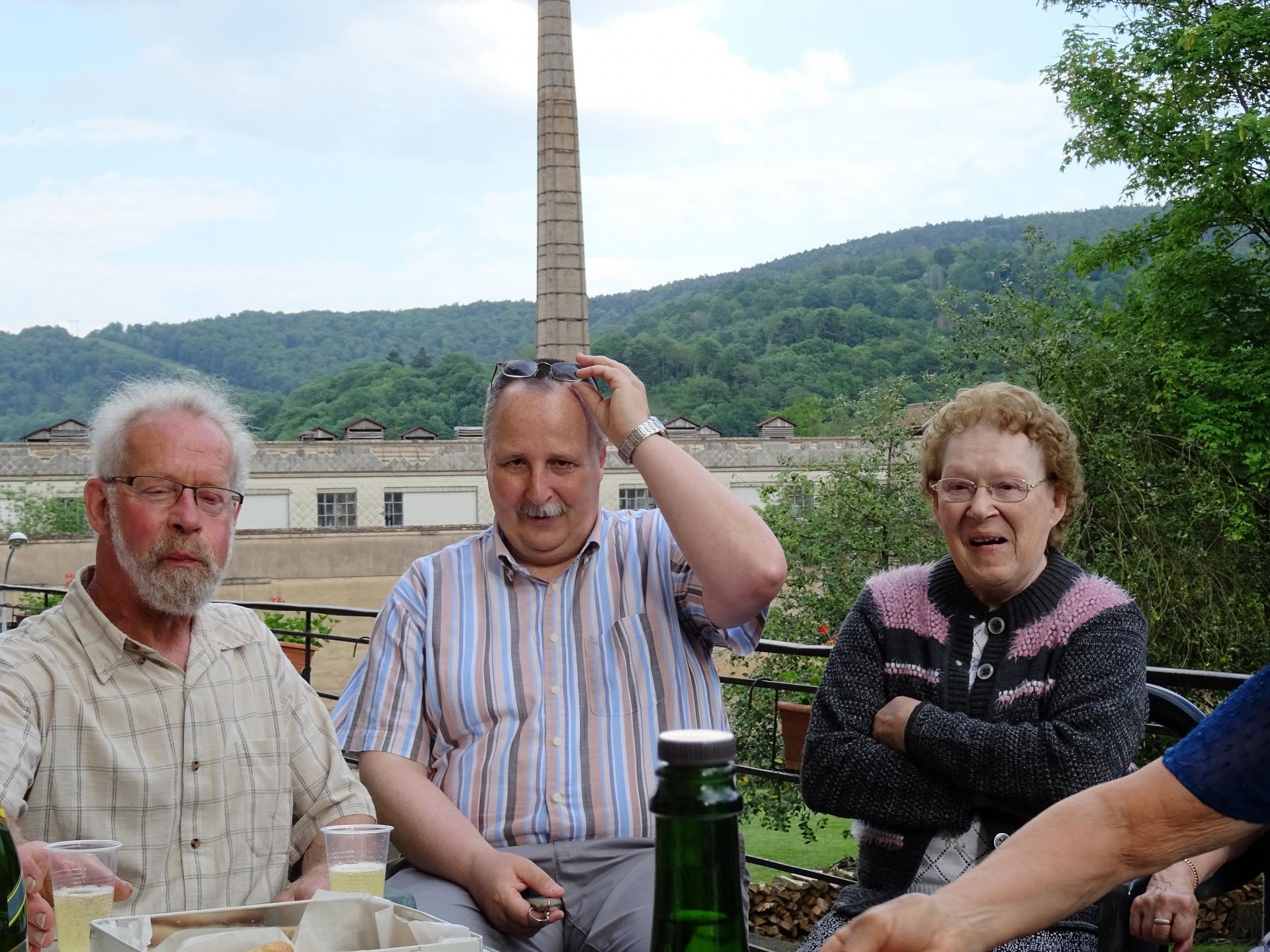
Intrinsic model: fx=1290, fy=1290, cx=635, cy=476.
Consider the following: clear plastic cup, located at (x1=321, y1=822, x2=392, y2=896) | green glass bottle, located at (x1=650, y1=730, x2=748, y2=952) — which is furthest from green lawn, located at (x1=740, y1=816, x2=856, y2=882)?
green glass bottle, located at (x1=650, y1=730, x2=748, y2=952)

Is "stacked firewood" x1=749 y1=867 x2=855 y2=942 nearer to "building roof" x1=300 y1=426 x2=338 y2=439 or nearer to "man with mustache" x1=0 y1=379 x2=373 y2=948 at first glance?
"man with mustache" x1=0 y1=379 x2=373 y2=948

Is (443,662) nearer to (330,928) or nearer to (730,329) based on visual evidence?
(330,928)

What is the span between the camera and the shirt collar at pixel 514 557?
2275 mm

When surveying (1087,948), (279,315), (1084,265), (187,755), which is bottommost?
(1087,948)

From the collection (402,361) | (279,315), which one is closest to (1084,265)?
(402,361)

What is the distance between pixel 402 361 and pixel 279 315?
11.2 metres

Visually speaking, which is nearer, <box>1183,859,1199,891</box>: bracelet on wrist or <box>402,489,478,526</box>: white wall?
<box>1183,859,1199,891</box>: bracelet on wrist

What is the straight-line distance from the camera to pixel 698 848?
2.47ft

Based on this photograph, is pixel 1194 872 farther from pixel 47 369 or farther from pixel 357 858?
pixel 47 369

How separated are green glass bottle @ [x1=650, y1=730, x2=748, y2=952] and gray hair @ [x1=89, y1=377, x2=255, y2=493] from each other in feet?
4.92

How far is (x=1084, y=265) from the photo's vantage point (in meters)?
19.2

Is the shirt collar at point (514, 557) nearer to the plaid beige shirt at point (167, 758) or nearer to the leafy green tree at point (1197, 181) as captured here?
the plaid beige shirt at point (167, 758)

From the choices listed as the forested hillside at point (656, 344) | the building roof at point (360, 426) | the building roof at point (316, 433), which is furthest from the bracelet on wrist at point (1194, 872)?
the building roof at point (360, 426)

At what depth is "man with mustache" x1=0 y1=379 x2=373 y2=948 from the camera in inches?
71.5
